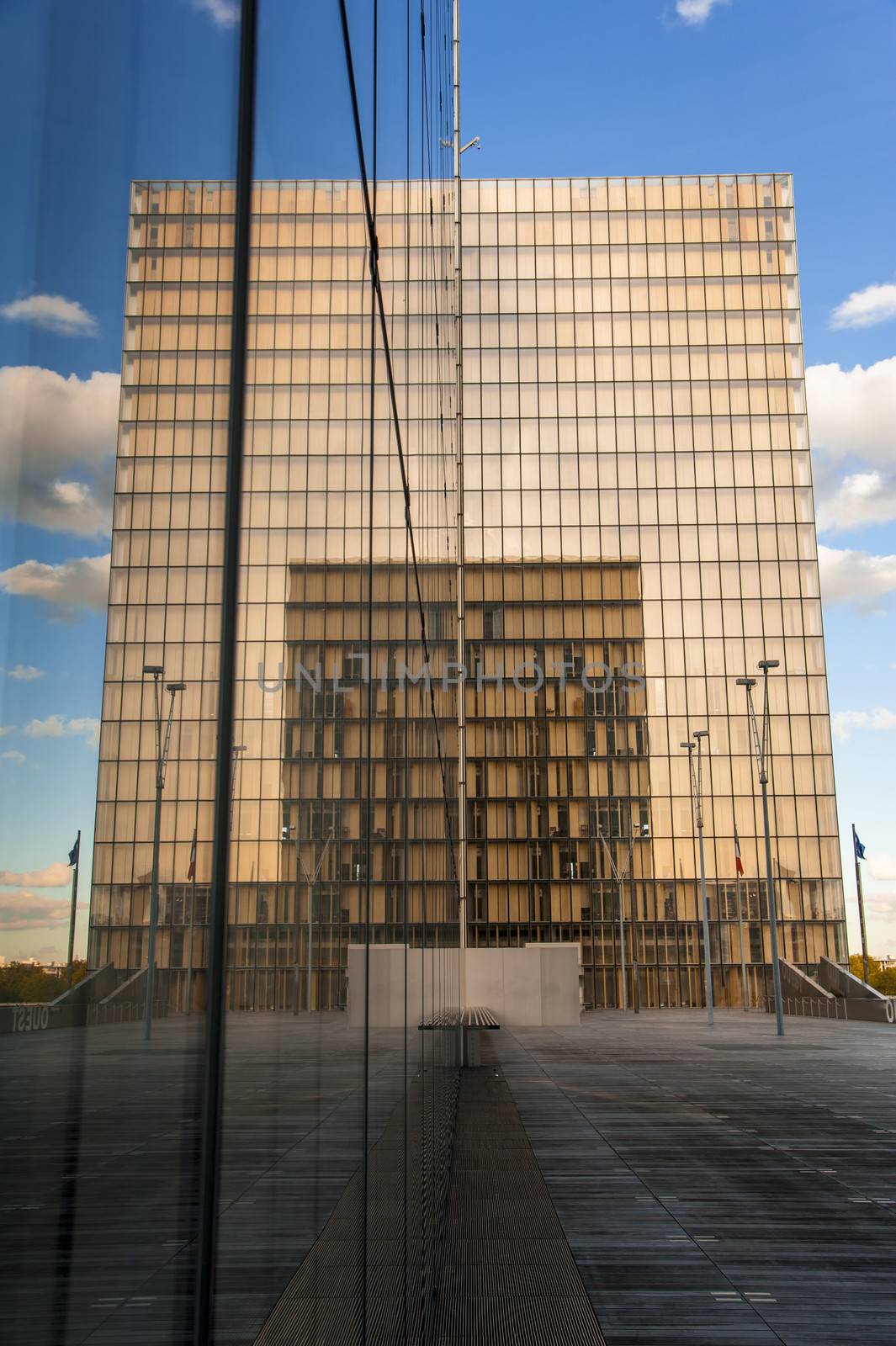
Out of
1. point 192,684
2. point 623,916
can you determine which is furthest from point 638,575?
point 192,684

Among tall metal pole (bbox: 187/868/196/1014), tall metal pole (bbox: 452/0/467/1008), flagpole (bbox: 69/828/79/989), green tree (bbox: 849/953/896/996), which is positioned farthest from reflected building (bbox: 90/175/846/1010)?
flagpole (bbox: 69/828/79/989)

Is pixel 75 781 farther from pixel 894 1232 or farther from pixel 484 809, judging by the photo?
pixel 484 809

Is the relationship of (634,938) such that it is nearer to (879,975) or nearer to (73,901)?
(73,901)

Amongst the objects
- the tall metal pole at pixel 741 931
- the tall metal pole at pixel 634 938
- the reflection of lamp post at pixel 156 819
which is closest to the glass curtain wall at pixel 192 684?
the reflection of lamp post at pixel 156 819

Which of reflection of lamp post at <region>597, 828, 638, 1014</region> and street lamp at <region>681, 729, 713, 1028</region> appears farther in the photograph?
reflection of lamp post at <region>597, 828, 638, 1014</region>

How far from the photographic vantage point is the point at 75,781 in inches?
31.0

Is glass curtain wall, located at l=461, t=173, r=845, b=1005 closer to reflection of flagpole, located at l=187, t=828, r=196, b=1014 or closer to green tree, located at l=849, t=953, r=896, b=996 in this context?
green tree, located at l=849, t=953, r=896, b=996

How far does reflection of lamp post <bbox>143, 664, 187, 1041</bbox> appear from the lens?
3.11 feet

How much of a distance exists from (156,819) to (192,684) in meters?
Answer: 0.15

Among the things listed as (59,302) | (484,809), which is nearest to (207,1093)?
(59,302)

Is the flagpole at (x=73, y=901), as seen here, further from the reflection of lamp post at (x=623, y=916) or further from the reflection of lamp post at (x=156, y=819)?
the reflection of lamp post at (x=623, y=916)

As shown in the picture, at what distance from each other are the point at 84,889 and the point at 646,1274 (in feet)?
24.9

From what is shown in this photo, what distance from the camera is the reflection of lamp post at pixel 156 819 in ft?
3.11

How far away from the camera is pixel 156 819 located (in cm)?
98
